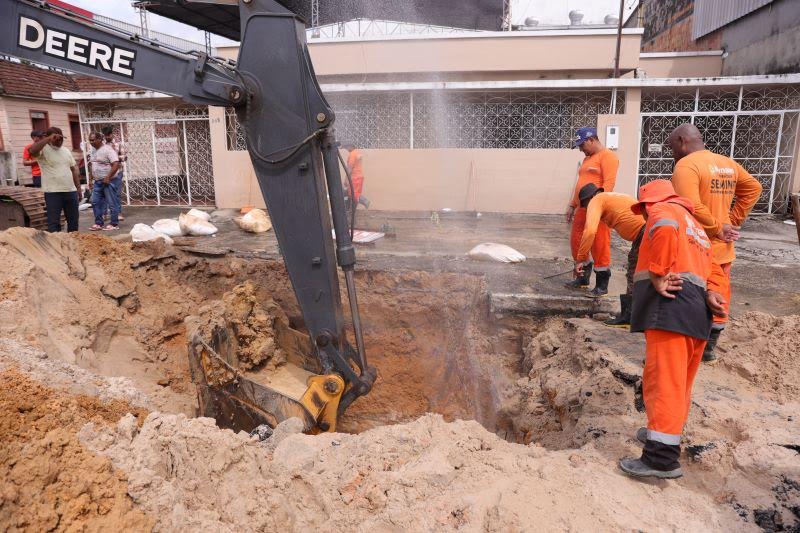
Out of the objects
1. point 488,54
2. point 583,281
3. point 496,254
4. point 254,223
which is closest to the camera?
point 583,281

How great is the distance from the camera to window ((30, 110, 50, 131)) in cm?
1692

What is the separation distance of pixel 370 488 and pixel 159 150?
492 inches

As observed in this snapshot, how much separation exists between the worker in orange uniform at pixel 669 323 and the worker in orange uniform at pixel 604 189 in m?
2.59

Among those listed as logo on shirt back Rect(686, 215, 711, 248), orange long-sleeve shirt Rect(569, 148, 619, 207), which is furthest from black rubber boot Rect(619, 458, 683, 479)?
orange long-sleeve shirt Rect(569, 148, 619, 207)

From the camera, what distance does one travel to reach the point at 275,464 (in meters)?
2.53

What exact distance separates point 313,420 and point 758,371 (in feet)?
10.6

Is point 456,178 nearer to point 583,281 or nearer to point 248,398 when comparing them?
point 583,281

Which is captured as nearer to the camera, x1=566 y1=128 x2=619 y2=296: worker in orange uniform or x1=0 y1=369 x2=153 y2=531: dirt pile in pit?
x1=0 y1=369 x2=153 y2=531: dirt pile in pit

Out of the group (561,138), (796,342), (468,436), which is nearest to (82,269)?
(468,436)

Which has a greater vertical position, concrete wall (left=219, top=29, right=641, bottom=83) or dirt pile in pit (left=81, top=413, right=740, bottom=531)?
concrete wall (left=219, top=29, right=641, bottom=83)

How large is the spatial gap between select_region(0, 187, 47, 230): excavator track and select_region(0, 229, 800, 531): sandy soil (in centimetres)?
356

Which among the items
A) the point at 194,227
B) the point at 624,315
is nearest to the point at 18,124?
the point at 194,227

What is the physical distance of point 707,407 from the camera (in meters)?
3.24

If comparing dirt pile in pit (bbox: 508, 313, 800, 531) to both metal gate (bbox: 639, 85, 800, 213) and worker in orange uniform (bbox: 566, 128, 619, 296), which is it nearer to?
worker in orange uniform (bbox: 566, 128, 619, 296)
